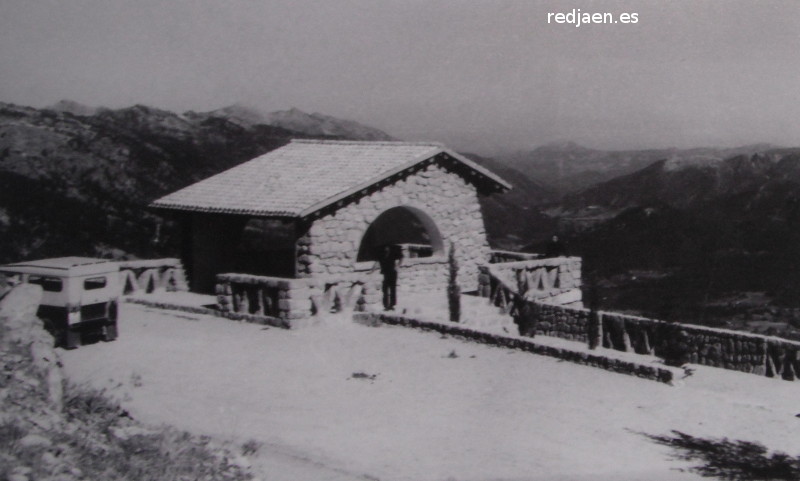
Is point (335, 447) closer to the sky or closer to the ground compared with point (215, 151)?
closer to the ground

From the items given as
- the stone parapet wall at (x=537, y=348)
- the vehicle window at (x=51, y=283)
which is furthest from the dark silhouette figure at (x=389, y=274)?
the vehicle window at (x=51, y=283)

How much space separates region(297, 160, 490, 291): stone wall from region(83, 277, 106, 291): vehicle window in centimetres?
428

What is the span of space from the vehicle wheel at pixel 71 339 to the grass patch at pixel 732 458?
7.15 meters

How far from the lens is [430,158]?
16078 mm

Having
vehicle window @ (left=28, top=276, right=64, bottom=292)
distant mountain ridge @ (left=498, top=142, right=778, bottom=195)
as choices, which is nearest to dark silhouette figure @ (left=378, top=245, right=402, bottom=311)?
vehicle window @ (left=28, top=276, right=64, bottom=292)

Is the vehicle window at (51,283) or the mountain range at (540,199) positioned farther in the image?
the mountain range at (540,199)

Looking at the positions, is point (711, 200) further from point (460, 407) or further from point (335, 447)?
point (335, 447)

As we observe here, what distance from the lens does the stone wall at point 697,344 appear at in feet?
36.6

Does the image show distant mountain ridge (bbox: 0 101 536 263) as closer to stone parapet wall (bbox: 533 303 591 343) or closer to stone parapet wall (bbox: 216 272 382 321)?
stone parapet wall (bbox: 216 272 382 321)

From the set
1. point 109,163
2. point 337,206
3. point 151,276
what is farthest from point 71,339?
point 109,163

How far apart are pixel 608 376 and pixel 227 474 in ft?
18.0

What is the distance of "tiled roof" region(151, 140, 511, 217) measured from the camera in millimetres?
14523

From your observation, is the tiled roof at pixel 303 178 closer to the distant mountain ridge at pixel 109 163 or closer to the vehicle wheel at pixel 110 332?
the distant mountain ridge at pixel 109 163

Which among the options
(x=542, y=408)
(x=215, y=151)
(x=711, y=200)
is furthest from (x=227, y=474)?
(x=711, y=200)
